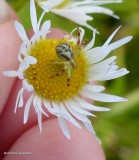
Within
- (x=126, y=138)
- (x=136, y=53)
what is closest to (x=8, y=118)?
(x=126, y=138)

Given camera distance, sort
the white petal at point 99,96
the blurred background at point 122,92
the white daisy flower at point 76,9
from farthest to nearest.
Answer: the blurred background at point 122,92
the white daisy flower at point 76,9
the white petal at point 99,96

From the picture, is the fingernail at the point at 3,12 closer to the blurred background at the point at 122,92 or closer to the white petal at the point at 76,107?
the white petal at the point at 76,107

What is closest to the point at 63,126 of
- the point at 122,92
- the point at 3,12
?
the point at 3,12

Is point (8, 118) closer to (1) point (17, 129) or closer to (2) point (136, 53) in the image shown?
→ (1) point (17, 129)

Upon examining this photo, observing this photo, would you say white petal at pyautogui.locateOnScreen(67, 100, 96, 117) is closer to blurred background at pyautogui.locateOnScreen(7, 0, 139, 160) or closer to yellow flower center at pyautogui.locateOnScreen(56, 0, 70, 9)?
yellow flower center at pyautogui.locateOnScreen(56, 0, 70, 9)

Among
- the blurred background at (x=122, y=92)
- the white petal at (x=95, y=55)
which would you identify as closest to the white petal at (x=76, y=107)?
the white petal at (x=95, y=55)

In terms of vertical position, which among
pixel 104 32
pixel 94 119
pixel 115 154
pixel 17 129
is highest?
pixel 104 32
